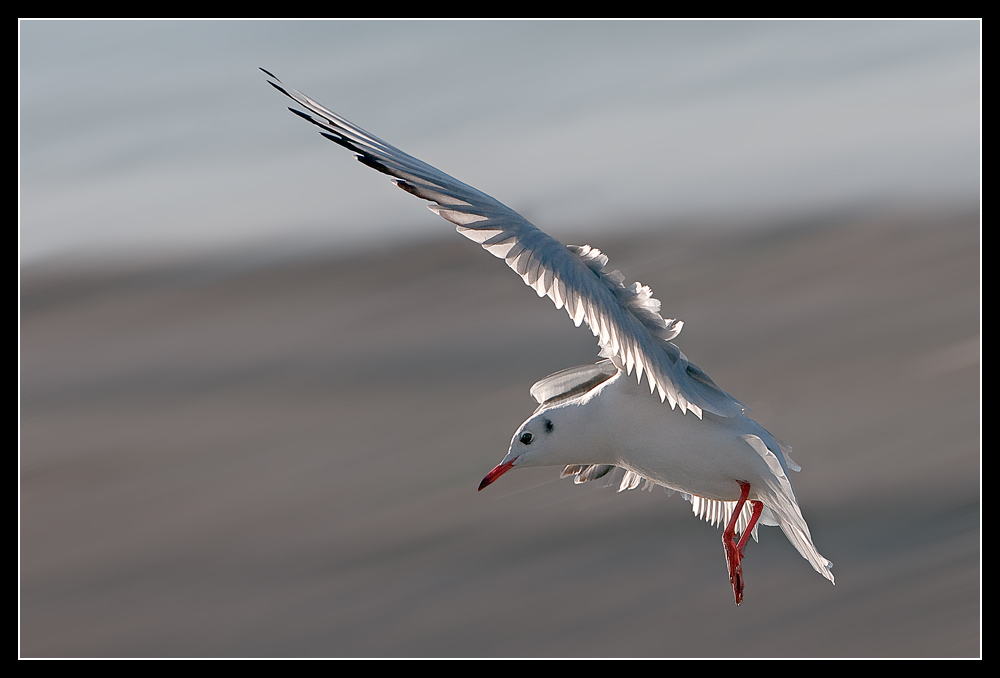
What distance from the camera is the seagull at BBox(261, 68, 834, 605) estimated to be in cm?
193

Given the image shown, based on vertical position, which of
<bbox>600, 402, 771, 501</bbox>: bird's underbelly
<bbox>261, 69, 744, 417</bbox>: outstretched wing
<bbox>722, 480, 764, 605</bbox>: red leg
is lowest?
<bbox>722, 480, 764, 605</bbox>: red leg

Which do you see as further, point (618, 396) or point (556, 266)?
point (618, 396)

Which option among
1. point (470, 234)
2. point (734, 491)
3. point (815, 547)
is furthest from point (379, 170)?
point (815, 547)

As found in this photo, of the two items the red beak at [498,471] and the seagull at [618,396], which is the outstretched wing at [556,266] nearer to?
the seagull at [618,396]

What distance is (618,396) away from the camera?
2141 mm

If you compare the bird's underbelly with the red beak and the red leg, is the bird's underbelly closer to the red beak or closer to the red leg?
the red leg

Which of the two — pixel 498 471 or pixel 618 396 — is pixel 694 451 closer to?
pixel 618 396

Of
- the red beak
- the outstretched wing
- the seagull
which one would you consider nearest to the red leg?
the seagull

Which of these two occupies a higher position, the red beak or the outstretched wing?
the outstretched wing

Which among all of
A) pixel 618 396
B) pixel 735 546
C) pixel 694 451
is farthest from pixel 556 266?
pixel 735 546

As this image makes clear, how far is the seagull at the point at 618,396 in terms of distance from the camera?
6.32ft

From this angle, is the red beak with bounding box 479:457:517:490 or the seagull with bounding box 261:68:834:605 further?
the red beak with bounding box 479:457:517:490

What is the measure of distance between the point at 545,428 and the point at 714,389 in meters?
0.35

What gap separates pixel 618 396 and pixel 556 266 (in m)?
0.35
